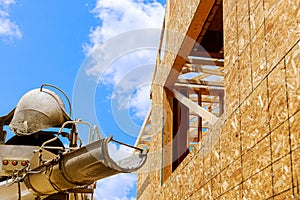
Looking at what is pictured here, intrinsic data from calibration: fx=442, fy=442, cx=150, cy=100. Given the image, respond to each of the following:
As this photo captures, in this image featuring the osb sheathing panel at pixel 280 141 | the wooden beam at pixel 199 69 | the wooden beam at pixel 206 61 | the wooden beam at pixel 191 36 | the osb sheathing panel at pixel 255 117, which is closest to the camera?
the osb sheathing panel at pixel 280 141

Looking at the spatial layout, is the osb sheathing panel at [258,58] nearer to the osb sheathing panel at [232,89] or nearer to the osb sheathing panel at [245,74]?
the osb sheathing panel at [245,74]

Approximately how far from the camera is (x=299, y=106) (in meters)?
3.02

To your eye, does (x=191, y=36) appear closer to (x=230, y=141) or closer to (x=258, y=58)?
(x=230, y=141)

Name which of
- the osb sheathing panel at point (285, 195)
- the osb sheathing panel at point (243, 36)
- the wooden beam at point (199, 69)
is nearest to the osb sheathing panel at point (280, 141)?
the osb sheathing panel at point (285, 195)

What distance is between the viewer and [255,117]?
3.78m

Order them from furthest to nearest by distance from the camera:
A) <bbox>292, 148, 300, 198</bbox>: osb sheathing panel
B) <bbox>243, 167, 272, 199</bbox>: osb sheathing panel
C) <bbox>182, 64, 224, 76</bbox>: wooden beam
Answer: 1. <bbox>182, 64, 224, 76</bbox>: wooden beam
2. <bbox>243, 167, 272, 199</bbox>: osb sheathing panel
3. <bbox>292, 148, 300, 198</bbox>: osb sheathing panel

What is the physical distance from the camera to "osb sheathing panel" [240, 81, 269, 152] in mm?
3592

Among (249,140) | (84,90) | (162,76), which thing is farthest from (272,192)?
(162,76)

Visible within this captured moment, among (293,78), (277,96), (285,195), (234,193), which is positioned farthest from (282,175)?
(234,193)

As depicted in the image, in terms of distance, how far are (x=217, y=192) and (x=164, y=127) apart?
4.37m

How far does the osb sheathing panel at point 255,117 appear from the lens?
3.59m

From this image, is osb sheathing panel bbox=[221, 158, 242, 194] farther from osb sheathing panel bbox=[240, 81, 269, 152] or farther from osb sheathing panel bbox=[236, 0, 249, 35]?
osb sheathing panel bbox=[236, 0, 249, 35]

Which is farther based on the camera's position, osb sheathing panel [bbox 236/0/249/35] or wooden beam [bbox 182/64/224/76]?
wooden beam [bbox 182/64/224/76]

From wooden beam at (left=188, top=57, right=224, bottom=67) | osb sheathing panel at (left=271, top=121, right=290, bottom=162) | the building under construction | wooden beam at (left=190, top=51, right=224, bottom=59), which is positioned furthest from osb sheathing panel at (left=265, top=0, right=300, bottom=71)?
wooden beam at (left=188, top=57, right=224, bottom=67)
